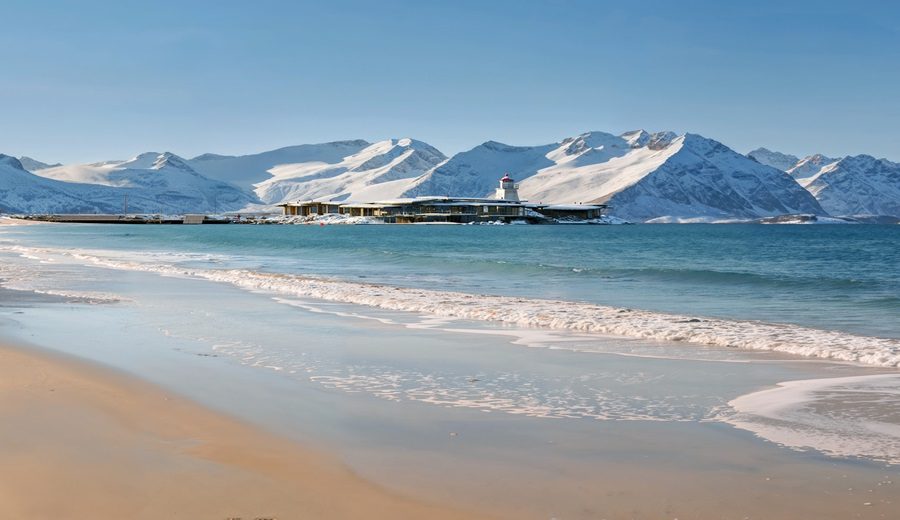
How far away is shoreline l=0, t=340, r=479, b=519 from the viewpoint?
5.64 m

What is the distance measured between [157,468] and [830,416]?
618cm

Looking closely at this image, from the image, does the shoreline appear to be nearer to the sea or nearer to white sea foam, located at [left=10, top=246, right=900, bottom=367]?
the sea

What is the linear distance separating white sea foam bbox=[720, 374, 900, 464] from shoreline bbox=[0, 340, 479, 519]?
354 cm

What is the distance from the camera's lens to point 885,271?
4238cm

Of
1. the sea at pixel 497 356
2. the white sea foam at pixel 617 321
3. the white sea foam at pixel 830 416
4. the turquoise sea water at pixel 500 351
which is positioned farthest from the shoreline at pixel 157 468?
the white sea foam at pixel 617 321

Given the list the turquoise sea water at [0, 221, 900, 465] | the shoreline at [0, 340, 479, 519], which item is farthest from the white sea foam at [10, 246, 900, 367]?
the shoreline at [0, 340, 479, 519]

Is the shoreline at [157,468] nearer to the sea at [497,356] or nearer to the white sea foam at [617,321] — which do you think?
the sea at [497,356]

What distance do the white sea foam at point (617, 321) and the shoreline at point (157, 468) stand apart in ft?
29.3

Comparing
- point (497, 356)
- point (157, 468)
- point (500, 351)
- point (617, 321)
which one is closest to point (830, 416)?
point (497, 356)

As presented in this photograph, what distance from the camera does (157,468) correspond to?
6457 millimetres

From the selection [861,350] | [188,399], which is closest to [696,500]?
[188,399]

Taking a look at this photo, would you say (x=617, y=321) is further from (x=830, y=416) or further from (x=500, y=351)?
(x=830, y=416)

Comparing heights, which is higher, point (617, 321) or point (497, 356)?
point (617, 321)

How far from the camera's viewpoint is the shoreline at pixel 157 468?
18.5 ft
